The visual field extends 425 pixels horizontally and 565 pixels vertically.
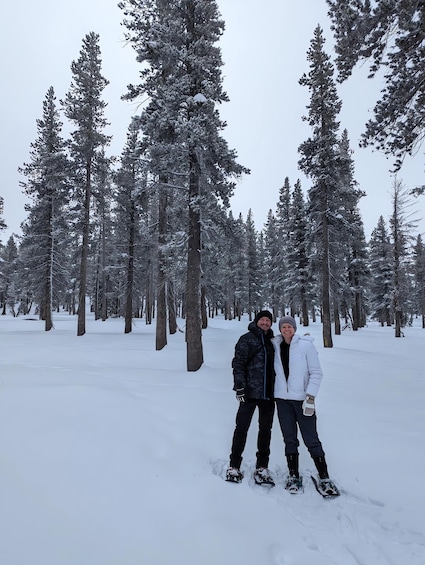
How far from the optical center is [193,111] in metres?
10.5

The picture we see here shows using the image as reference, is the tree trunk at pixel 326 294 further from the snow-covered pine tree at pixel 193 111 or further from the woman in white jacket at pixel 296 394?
the woman in white jacket at pixel 296 394

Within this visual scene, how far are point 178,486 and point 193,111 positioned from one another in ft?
33.8

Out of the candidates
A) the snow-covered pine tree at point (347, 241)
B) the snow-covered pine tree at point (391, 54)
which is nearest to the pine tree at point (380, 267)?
the snow-covered pine tree at point (347, 241)

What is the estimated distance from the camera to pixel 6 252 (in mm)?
Answer: 56688

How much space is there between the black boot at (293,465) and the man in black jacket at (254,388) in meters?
0.30

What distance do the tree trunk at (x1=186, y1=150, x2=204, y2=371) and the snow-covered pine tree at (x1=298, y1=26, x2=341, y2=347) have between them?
35.5 ft

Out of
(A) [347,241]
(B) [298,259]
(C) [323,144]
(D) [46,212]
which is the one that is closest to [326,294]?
(A) [347,241]

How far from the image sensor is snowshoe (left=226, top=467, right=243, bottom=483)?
168 inches

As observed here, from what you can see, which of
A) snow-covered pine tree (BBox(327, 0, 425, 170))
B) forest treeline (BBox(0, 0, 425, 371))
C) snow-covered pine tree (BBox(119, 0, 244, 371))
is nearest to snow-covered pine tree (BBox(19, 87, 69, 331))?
forest treeline (BBox(0, 0, 425, 371))

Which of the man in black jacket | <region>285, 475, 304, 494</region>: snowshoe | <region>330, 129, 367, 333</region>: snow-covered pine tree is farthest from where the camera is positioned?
<region>330, 129, 367, 333</region>: snow-covered pine tree

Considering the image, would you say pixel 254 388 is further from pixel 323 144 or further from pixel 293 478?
pixel 323 144

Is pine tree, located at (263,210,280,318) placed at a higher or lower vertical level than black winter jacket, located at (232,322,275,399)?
higher

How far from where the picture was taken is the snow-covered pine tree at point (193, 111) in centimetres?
1009

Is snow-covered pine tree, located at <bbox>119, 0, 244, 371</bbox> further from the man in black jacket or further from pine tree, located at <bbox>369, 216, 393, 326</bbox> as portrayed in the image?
pine tree, located at <bbox>369, 216, 393, 326</bbox>
